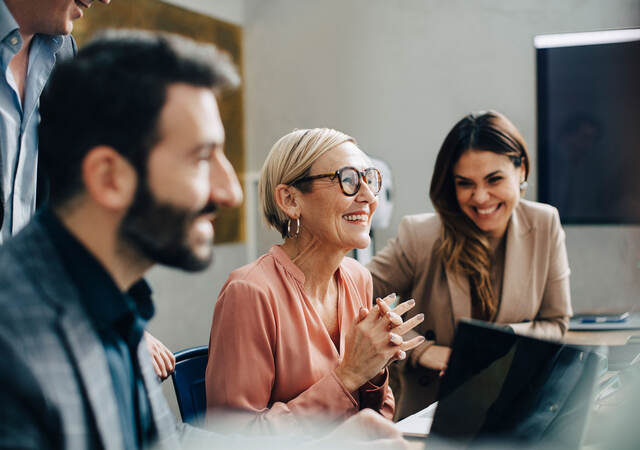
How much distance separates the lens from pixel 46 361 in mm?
690

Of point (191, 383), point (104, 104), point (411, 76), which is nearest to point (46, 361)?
point (104, 104)

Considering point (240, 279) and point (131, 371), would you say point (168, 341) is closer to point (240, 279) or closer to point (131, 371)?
point (240, 279)

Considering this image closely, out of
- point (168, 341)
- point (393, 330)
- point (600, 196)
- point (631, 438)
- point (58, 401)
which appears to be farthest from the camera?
point (168, 341)

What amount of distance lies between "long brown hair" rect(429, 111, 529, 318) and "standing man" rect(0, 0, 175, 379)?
128 cm

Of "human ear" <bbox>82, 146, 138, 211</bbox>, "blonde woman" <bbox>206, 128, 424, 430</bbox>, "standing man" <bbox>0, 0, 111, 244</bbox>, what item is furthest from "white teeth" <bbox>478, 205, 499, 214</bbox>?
"human ear" <bbox>82, 146, 138, 211</bbox>

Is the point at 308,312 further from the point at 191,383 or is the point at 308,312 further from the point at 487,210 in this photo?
the point at 487,210

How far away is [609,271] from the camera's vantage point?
12.0ft

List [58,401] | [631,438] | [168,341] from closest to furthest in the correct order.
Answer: [58,401], [631,438], [168,341]

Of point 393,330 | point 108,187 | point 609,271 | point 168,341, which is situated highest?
point 108,187

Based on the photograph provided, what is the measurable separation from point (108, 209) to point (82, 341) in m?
0.16

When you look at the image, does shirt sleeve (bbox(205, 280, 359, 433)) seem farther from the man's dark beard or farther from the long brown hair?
the long brown hair

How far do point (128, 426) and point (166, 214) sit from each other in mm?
281

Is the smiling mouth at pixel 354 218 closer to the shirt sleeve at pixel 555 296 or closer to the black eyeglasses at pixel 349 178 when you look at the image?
the black eyeglasses at pixel 349 178

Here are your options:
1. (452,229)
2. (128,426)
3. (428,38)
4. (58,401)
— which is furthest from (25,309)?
(428,38)
